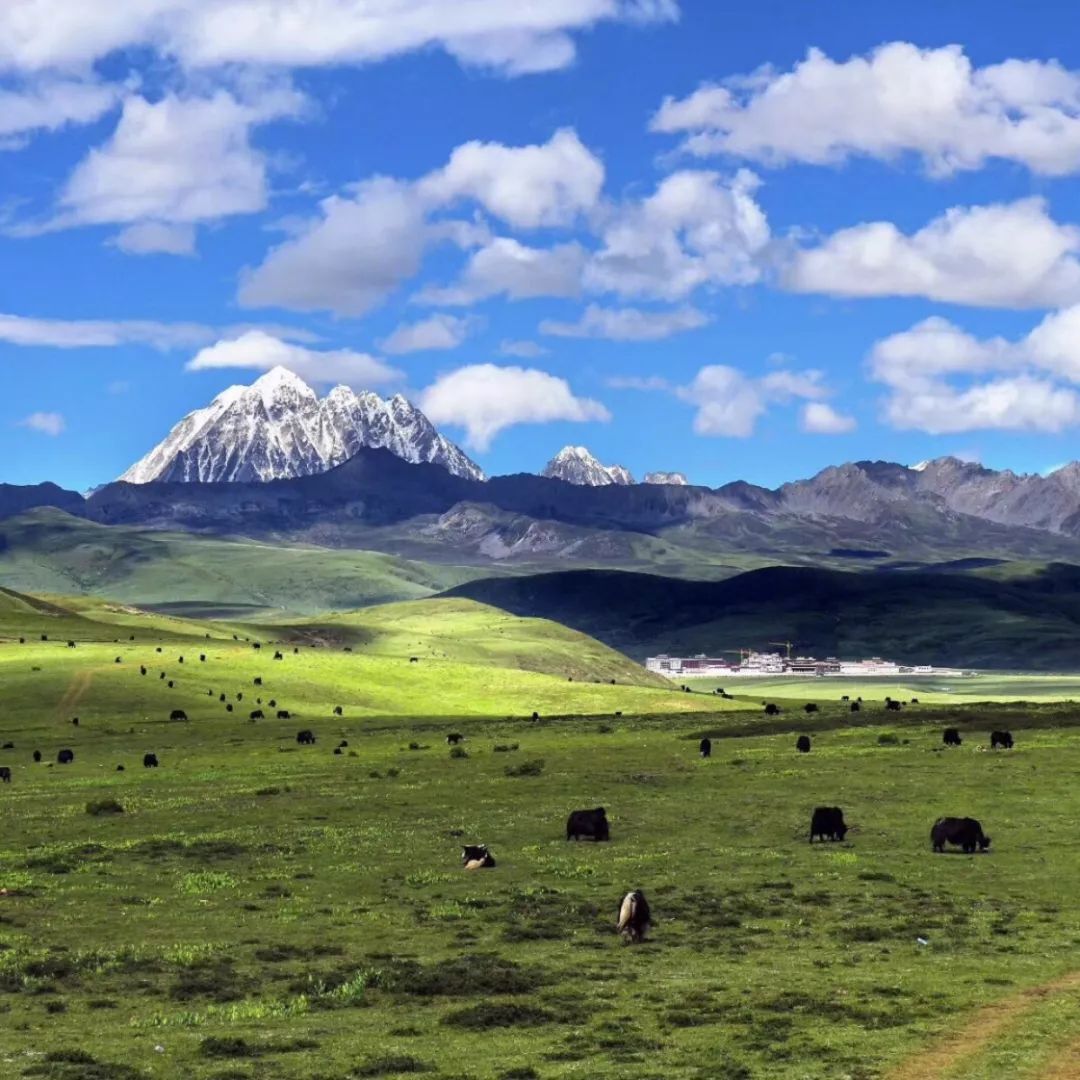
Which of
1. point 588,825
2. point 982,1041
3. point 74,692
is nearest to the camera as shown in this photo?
point 982,1041

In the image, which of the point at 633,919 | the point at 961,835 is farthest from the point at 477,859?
the point at 961,835

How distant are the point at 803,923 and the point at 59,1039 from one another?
1913cm

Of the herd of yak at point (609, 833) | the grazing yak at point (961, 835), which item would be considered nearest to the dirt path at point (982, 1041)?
the herd of yak at point (609, 833)

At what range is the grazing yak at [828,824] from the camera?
166 feet

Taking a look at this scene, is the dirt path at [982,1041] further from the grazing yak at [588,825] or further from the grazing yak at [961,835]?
the grazing yak at [588,825]

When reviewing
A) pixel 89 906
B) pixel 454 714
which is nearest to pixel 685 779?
pixel 89 906

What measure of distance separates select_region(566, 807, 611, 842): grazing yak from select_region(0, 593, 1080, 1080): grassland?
138 centimetres

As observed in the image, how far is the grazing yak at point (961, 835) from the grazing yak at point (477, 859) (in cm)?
1514

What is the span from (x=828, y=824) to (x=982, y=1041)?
2638cm

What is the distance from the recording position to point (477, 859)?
47.0 meters

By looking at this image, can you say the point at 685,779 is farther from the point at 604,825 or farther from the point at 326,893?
the point at 326,893

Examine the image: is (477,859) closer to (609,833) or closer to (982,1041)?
(609,833)

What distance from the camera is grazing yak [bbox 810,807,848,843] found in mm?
50594

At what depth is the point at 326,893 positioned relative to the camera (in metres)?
43.0
